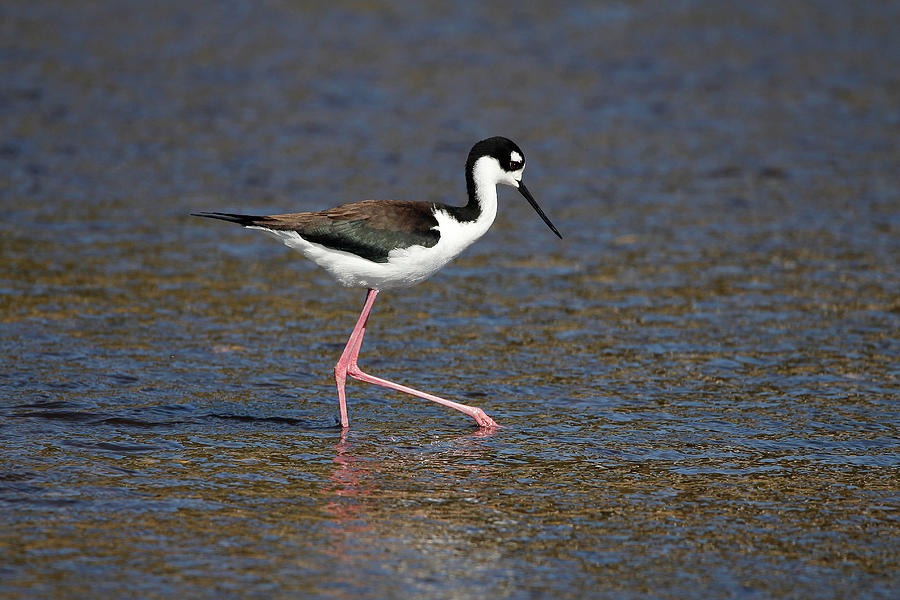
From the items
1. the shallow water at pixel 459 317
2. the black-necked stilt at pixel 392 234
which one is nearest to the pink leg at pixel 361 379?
the black-necked stilt at pixel 392 234

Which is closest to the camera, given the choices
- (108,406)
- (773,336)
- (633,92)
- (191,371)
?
(108,406)

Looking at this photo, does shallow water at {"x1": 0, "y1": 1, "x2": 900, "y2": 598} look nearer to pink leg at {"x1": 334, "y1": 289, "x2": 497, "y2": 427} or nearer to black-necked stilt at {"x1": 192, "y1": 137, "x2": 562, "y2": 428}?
pink leg at {"x1": 334, "y1": 289, "x2": 497, "y2": 427}

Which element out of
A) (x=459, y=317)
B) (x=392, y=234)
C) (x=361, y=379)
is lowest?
(x=361, y=379)

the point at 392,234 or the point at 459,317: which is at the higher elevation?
the point at 392,234

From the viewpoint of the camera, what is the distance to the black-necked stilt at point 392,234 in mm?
8195

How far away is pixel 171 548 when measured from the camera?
19.7 feet

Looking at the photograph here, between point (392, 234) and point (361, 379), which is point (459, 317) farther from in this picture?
point (392, 234)

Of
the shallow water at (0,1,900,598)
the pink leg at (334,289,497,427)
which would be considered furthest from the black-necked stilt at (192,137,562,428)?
the shallow water at (0,1,900,598)

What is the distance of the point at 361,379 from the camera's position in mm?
8570

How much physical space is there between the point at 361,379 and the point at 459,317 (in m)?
2.03

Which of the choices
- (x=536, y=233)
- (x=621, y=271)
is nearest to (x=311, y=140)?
(x=536, y=233)

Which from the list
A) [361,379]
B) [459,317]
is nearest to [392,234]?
[361,379]

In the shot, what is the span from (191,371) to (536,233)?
5.08 m

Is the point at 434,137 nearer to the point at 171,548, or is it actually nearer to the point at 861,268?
the point at 861,268
